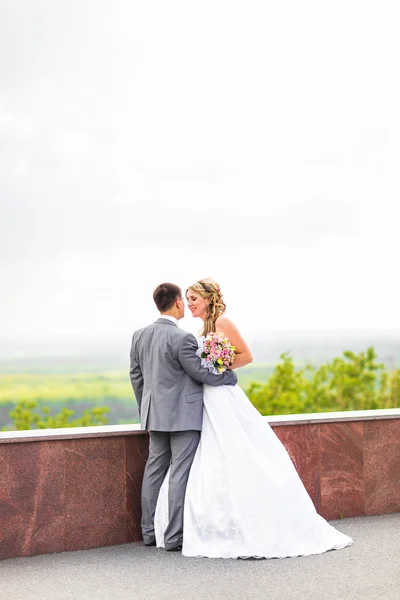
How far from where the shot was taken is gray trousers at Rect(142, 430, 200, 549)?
598cm

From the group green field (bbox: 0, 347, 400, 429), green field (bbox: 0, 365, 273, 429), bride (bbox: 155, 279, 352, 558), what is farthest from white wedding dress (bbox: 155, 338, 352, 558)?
green field (bbox: 0, 365, 273, 429)


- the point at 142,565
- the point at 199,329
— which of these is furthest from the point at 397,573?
the point at 199,329

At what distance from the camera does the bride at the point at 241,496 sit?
5770 mm

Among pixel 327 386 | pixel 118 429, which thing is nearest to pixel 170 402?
pixel 118 429

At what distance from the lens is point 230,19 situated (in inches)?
977

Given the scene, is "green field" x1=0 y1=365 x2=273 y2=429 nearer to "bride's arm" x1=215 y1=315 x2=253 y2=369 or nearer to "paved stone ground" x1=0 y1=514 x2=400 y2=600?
"bride's arm" x1=215 y1=315 x2=253 y2=369

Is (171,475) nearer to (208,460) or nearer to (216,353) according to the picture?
(208,460)

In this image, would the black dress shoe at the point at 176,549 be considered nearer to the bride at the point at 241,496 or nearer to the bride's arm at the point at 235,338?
the bride at the point at 241,496

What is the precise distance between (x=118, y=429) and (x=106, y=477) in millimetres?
348

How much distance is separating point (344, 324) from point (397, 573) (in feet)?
71.5

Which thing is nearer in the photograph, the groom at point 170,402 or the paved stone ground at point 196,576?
the paved stone ground at point 196,576

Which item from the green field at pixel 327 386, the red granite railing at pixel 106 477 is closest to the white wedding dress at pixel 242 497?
the red granite railing at pixel 106 477

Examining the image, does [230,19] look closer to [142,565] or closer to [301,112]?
[301,112]

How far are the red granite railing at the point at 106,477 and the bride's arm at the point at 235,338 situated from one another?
84cm
